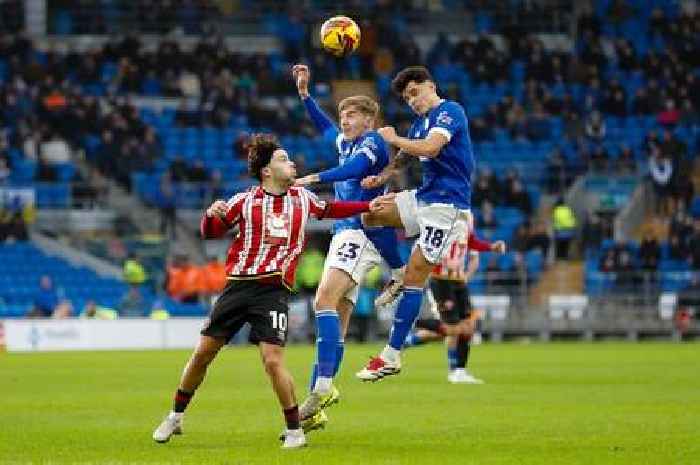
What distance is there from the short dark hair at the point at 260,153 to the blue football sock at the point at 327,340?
212 centimetres

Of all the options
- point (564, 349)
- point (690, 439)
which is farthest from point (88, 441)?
point (564, 349)

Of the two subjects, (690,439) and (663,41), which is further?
Answer: (663,41)

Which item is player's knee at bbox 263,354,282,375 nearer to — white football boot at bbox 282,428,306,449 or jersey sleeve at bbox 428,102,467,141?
white football boot at bbox 282,428,306,449

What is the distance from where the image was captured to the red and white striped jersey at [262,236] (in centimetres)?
1148

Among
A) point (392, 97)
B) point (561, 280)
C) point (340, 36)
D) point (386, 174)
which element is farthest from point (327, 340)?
point (392, 97)

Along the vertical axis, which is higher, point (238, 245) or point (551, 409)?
point (238, 245)

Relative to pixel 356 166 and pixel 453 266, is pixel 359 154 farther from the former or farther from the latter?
pixel 453 266

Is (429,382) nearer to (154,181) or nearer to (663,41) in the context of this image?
(154,181)

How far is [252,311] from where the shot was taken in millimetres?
11430

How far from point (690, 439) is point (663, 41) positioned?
3580 cm

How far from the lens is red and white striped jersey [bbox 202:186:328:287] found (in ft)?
37.7

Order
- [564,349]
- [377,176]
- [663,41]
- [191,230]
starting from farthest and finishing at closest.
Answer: [663,41] < [191,230] < [564,349] < [377,176]

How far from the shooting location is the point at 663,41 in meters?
46.5

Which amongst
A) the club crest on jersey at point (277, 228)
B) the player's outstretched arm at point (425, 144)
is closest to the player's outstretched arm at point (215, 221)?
the club crest on jersey at point (277, 228)
